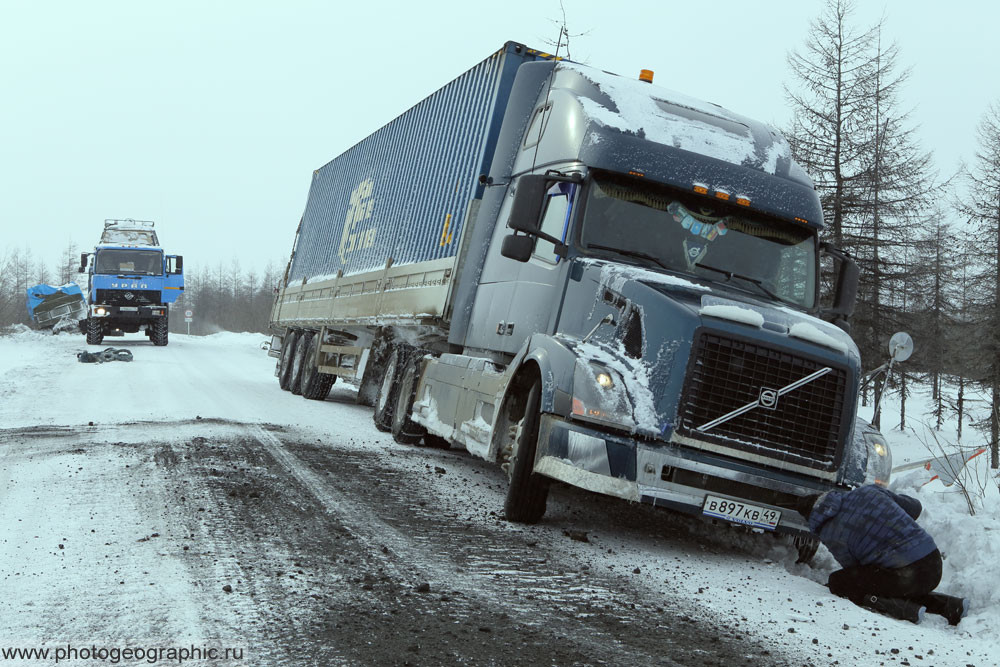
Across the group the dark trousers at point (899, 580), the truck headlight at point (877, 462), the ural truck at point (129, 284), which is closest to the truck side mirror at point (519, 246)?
the truck headlight at point (877, 462)

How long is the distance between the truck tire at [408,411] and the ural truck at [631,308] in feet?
0.12

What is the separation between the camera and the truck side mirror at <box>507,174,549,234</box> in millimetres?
6770

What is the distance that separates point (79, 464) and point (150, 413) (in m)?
4.07

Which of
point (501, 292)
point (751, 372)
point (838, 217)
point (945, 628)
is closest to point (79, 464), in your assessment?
point (501, 292)

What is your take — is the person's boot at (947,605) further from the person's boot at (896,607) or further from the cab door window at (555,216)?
the cab door window at (555,216)

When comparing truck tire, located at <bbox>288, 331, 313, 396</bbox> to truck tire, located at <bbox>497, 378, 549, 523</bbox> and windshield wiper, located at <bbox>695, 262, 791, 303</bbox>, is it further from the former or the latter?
windshield wiper, located at <bbox>695, 262, 791, 303</bbox>

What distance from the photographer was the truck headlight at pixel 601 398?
568 centimetres

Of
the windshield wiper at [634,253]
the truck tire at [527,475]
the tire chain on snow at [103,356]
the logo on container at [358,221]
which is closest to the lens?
the truck tire at [527,475]

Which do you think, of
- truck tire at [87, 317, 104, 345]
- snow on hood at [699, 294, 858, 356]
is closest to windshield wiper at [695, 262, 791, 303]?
snow on hood at [699, 294, 858, 356]

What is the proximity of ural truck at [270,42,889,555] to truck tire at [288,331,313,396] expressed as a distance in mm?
6417

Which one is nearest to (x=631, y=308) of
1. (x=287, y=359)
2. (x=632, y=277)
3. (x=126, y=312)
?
(x=632, y=277)

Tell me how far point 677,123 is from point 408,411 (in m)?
4.72

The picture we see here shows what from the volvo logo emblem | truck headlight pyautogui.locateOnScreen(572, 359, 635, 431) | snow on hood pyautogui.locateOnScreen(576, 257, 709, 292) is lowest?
truck headlight pyautogui.locateOnScreen(572, 359, 635, 431)

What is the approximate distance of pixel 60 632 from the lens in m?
3.65
